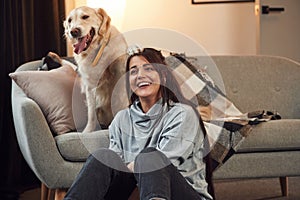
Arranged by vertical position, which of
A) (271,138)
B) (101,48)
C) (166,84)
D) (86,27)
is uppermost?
(86,27)

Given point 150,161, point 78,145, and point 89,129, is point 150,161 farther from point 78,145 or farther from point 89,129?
point 89,129

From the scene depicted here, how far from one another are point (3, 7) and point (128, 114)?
4.76 ft

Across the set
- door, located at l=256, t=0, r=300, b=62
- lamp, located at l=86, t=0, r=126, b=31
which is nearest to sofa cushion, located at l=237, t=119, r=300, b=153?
lamp, located at l=86, t=0, r=126, b=31

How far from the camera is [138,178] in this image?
1654 millimetres

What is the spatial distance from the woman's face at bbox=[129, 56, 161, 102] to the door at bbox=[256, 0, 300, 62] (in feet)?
7.67

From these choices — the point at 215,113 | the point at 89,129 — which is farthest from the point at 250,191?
the point at 89,129

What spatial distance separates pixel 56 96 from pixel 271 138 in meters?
1.09

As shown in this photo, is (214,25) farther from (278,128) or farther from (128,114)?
(128,114)

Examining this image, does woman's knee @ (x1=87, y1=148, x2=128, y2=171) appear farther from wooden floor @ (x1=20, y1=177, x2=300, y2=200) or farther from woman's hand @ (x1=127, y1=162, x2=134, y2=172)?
wooden floor @ (x1=20, y1=177, x2=300, y2=200)

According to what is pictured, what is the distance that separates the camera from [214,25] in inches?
168

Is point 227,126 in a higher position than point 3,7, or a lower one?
lower

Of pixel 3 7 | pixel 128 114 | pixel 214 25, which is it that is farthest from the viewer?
pixel 214 25

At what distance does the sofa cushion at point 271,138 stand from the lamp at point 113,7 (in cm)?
169

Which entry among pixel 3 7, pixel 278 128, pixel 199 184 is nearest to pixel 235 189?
pixel 278 128
